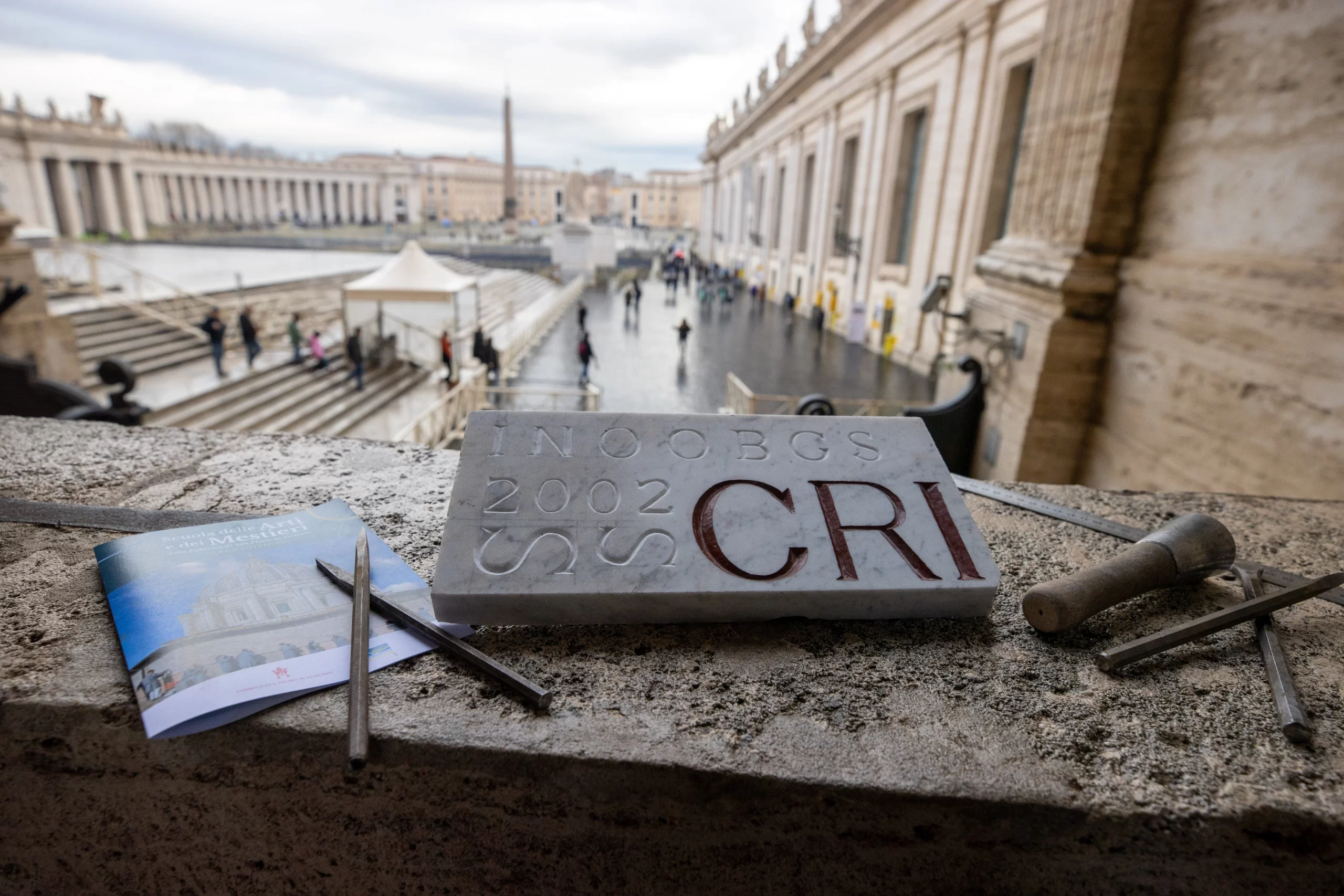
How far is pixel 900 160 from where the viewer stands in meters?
16.7

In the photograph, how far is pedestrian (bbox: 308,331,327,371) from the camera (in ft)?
42.8

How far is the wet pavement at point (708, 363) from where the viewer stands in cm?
1217

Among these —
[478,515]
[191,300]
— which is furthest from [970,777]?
[191,300]

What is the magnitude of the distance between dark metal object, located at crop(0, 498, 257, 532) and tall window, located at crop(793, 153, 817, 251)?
25590 millimetres

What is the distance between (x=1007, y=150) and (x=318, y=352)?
12.8 m

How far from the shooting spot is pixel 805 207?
26109mm

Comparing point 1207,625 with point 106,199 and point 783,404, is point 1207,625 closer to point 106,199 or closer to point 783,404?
point 783,404

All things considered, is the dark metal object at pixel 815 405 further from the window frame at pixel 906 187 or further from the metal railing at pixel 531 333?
the window frame at pixel 906 187

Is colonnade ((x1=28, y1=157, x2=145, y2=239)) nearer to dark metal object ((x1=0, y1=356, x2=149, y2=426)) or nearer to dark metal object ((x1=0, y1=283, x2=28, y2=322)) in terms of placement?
dark metal object ((x1=0, y1=283, x2=28, y2=322))

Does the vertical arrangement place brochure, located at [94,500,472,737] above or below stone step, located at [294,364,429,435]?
above

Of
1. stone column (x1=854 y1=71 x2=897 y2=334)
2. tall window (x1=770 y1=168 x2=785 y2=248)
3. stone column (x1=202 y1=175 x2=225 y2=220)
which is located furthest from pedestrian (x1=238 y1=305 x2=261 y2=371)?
stone column (x1=202 y1=175 x2=225 y2=220)

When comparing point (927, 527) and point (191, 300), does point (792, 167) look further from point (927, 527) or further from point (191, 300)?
point (927, 527)

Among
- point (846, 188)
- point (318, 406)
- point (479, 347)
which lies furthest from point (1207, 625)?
point (846, 188)

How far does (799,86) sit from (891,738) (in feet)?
90.8
